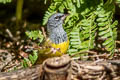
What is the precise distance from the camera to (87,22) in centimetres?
305

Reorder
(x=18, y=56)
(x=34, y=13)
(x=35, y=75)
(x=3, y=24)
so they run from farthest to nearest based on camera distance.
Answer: (x=34, y=13)
(x=3, y=24)
(x=18, y=56)
(x=35, y=75)

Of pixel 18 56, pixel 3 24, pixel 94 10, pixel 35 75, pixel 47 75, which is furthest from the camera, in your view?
pixel 3 24

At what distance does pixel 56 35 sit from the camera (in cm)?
307

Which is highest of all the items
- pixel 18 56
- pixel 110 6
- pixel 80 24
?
pixel 110 6

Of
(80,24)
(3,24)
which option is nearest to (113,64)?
(80,24)

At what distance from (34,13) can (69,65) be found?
4.07 m

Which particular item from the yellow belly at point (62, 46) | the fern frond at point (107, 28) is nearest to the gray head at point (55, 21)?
the yellow belly at point (62, 46)

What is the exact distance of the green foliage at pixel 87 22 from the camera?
285cm

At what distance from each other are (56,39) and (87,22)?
0.49m

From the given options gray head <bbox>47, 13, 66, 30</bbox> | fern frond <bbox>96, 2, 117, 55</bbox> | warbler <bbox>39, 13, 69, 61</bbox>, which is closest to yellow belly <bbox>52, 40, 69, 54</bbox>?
warbler <bbox>39, 13, 69, 61</bbox>

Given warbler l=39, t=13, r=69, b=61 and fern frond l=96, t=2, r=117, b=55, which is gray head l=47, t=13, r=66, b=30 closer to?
warbler l=39, t=13, r=69, b=61

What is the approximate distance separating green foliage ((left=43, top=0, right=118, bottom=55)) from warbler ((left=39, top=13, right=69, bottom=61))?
0.29 ft

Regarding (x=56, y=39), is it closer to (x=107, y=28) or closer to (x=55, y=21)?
(x=55, y=21)

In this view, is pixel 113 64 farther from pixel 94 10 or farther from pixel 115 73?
pixel 94 10
